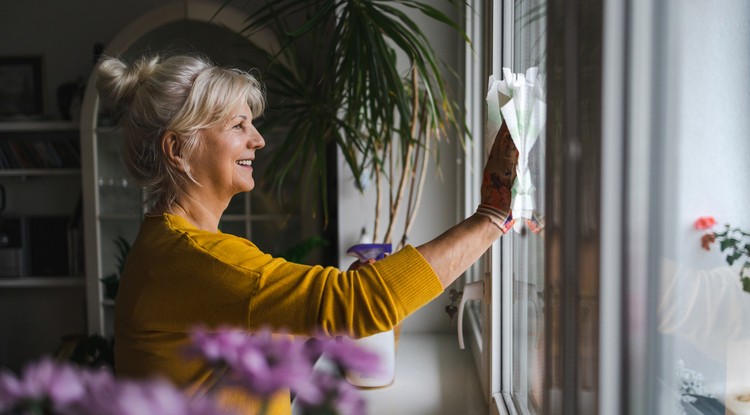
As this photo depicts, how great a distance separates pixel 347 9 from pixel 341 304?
1339mm

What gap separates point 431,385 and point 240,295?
1.09 m

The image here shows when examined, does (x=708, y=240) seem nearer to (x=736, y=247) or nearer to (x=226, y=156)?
(x=736, y=247)

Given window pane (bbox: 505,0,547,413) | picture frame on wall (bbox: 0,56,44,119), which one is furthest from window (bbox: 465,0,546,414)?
picture frame on wall (bbox: 0,56,44,119)

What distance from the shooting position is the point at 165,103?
1364 millimetres

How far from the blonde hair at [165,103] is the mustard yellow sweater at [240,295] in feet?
0.57

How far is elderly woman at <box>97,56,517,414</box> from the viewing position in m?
1.11

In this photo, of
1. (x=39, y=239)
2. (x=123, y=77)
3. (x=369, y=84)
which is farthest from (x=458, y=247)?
(x=39, y=239)

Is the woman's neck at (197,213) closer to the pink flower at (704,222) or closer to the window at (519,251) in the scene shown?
the window at (519,251)

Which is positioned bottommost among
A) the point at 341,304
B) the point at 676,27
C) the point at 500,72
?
the point at 341,304

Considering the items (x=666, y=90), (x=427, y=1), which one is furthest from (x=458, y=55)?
(x=666, y=90)

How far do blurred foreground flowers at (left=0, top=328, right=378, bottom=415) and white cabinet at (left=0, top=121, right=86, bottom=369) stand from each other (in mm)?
4142

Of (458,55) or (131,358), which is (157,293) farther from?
(458,55)

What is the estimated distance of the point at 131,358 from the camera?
1295 millimetres

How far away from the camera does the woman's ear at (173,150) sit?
137cm
